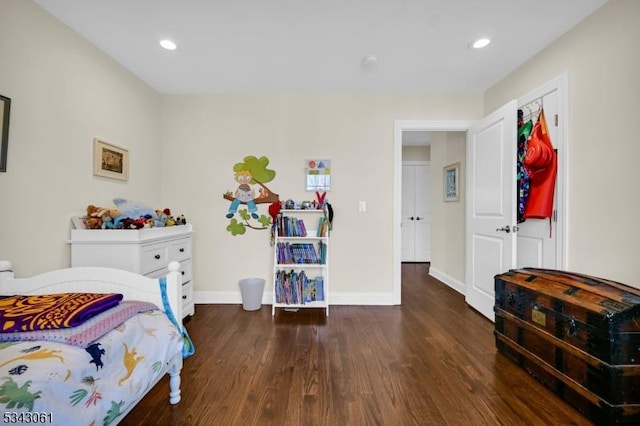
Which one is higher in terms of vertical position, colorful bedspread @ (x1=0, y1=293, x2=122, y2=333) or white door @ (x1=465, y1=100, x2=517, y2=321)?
white door @ (x1=465, y1=100, x2=517, y2=321)

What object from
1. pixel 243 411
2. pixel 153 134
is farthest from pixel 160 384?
pixel 153 134

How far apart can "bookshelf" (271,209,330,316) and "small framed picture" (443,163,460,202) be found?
1.99 metres

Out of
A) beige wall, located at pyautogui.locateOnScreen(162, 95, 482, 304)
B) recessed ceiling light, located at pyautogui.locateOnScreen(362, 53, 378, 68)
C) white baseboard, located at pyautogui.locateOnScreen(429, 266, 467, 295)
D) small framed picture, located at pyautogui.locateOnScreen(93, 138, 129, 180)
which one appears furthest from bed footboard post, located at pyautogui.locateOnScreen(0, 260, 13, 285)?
white baseboard, located at pyautogui.locateOnScreen(429, 266, 467, 295)

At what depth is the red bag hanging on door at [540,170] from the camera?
6.97 ft

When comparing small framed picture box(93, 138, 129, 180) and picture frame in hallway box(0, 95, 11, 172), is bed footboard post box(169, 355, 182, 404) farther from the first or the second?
small framed picture box(93, 138, 129, 180)

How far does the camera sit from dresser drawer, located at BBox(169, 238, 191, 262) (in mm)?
2504

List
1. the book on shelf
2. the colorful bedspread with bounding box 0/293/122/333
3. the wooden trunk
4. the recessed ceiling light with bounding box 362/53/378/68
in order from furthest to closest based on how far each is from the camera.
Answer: the book on shelf < the recessed ceiling light with bounding box 362/53/378/68 < the wooden trunk < the colorful bedspread with bounding box 0/293/122/333

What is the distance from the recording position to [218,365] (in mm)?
1872

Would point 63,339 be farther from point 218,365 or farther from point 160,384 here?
point 218,365

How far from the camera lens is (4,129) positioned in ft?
5.16

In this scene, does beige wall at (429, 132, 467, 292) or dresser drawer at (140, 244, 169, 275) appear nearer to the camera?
dresser drawer at (140, 244, 169, 275)

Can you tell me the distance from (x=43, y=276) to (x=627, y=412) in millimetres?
3041

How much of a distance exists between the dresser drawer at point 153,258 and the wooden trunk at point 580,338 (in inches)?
108

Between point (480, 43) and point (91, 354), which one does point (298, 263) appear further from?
point (480, 43)
